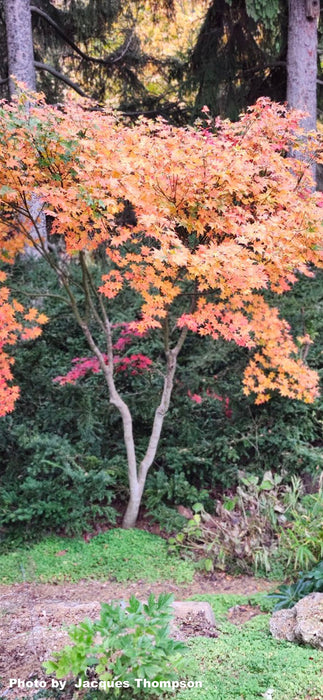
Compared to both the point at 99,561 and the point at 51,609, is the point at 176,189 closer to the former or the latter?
the point at 51,609

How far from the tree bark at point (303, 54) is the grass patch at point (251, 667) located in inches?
214

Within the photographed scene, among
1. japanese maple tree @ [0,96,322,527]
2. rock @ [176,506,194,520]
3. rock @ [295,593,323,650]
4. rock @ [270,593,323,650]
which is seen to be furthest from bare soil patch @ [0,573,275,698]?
japanese maple tree @ [0,96,322,527]

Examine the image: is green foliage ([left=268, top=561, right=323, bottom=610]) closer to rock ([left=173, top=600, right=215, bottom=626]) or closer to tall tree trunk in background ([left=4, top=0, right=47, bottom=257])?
rock ([left=173, top=600, right=215, bottom=626])

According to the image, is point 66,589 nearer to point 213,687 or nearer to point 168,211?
point 213,687

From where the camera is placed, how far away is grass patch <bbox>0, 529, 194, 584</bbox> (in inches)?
162

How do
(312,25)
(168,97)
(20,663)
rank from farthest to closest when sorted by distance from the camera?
(168,97) < (312,25) < (20,663)

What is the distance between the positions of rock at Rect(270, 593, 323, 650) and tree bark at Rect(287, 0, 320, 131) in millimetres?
5199

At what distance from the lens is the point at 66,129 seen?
3.24 meters

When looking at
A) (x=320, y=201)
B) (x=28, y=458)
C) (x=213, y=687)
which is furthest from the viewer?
(x=28, y=458)

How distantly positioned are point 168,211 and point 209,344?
2.78 metres

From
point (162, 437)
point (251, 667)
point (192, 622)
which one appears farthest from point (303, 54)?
point (251, 667)

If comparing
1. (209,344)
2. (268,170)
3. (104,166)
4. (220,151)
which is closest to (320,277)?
(209,344)

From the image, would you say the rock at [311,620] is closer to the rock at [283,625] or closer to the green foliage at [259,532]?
→ the rock at [283,625]

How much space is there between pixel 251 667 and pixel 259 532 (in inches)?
68.2
